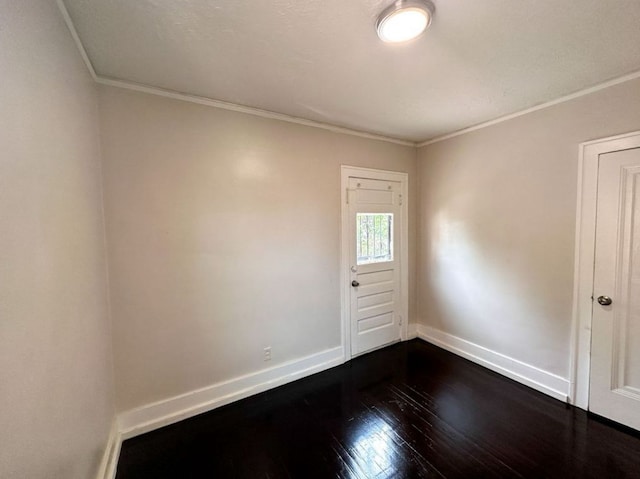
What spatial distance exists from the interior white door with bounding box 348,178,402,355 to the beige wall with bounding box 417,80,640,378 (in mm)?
478

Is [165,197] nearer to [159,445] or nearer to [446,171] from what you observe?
[159,445]

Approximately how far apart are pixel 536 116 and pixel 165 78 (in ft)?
10.1

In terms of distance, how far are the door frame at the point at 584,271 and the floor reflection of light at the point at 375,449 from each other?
1649 mm

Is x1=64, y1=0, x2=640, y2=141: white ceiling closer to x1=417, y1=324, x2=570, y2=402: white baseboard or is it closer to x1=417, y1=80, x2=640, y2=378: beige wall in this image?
x1=417, y1=80, x2=640, y2=378: beige wall

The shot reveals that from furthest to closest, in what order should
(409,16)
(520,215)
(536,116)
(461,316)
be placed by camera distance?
(461,316)
(520,215)
(536,116)
(409,16)

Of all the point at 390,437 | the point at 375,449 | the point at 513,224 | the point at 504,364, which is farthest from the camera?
the point at 504,364

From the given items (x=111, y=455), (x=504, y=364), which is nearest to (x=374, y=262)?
(x=504, y=364)

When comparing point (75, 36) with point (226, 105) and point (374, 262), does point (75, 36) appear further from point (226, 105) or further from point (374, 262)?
point (374, 262)

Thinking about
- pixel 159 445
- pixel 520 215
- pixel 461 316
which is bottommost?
pixel 159 445

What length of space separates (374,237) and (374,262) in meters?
0.30

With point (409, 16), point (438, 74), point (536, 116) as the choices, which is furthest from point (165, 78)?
point (536, 116)

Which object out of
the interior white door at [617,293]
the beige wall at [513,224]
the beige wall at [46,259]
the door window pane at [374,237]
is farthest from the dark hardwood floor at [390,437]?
the door window pane at [374,237]

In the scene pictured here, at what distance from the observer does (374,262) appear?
3.21 metres

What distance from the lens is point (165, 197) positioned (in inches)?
80.4
